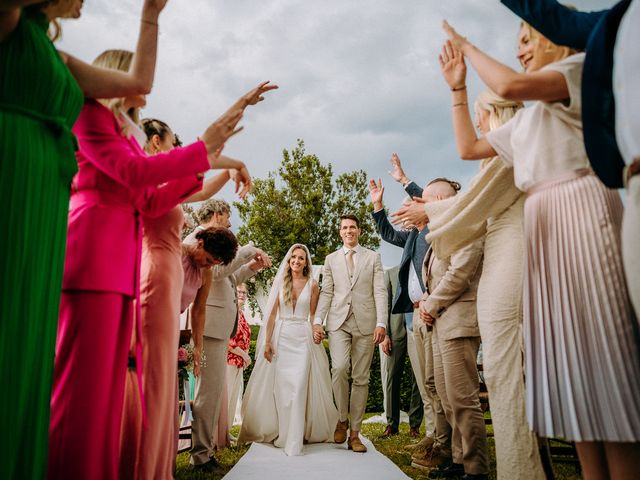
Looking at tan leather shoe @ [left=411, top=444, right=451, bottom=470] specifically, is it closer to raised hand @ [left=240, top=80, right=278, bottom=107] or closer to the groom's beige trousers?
the groom's beige trousers

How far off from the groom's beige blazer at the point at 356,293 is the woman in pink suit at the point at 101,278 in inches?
169

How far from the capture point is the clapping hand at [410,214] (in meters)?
2.89

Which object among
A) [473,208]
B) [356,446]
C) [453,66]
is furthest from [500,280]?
[356,446]

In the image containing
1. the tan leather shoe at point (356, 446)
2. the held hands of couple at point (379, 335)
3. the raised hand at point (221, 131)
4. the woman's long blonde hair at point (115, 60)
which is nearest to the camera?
the raised hand at point (221, 131)

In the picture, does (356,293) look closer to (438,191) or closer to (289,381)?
(289,381)

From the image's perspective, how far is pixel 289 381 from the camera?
6.12 meters

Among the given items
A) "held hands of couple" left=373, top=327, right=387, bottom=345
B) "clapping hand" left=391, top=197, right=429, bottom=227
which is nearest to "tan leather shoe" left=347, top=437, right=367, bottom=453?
"held hands of couple" left=373, top=327, right=387, bottom=345

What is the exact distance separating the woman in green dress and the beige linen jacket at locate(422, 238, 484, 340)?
2.92 meters

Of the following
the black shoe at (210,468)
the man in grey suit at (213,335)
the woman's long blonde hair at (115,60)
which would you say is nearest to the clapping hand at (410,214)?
the woman's long blonde hair at (115,60)

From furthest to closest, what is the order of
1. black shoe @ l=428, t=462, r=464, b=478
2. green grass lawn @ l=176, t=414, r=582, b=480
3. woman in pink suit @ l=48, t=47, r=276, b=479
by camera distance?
green grass lawn @ l=176, t=414, r=582, b=480, black shoe @ l=428, t=462, r=464, b=478, woman in pink suit @ l=48, t=47, r=276, b=479

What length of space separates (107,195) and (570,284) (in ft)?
6.30

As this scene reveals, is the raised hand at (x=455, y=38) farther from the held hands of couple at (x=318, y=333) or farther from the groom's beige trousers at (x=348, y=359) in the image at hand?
the held hands of couple at (x=318, y=333)

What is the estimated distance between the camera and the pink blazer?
1875 mm

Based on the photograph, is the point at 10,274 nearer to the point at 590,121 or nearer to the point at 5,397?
the point at 5,397
